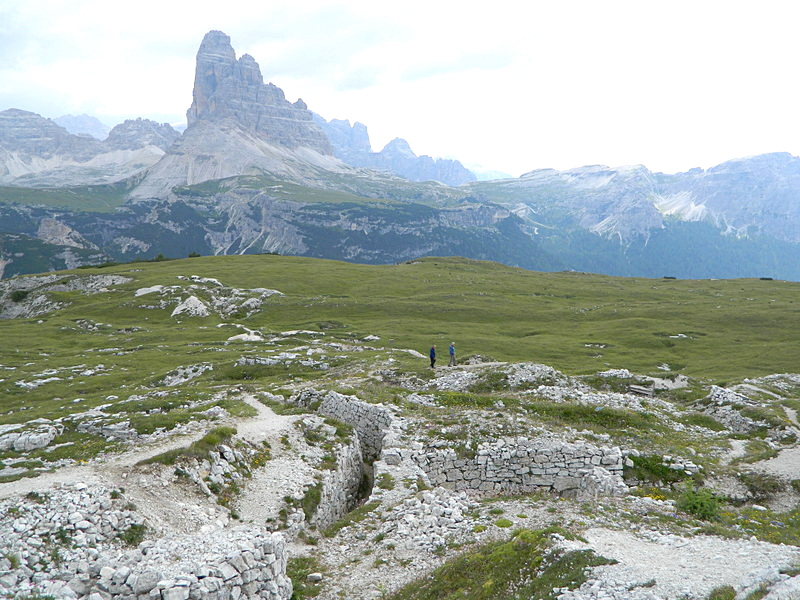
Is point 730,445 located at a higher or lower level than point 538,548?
lower

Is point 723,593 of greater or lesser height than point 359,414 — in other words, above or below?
above

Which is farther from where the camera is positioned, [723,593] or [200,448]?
[200,448]

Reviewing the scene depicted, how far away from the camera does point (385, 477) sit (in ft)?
96.8

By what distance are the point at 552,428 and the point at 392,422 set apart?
36.5 ft

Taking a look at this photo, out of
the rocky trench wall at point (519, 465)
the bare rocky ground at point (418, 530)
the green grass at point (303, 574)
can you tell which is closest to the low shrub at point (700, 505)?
the bare rocky ground at point (418, 530)

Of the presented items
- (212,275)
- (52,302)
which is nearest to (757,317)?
(212,275)

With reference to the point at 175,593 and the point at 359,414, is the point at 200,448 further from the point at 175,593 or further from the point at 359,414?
the point at 359,414

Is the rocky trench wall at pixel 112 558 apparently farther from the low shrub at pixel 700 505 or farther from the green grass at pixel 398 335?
the low shrub at pixel 700 505

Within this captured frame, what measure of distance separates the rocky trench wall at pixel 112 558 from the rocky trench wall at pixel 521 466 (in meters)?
14.4

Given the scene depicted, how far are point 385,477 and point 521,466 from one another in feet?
27.9

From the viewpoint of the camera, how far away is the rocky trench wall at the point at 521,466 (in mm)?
30241

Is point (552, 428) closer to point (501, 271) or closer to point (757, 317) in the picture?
point (757, 317)

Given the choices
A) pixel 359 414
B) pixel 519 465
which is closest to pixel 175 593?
pixel 519 465

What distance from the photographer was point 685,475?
30.0 metres
